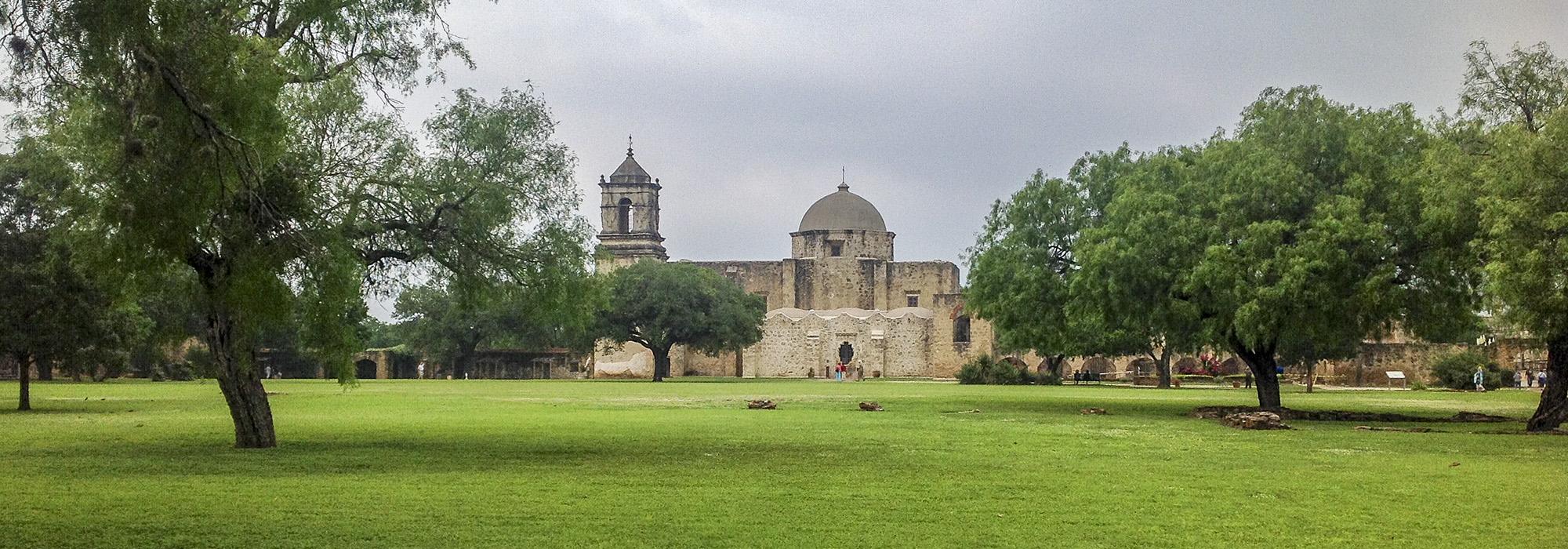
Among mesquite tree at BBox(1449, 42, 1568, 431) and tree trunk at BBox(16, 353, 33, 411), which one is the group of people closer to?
mesquite tree at BBox(1449, 42, 1568, 431)

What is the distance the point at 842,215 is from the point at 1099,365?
1810 cm

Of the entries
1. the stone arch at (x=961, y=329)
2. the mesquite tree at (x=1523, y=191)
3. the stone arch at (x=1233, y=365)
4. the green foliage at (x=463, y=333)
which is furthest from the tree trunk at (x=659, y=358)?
the mesquite tree at (x=1523, y=191)

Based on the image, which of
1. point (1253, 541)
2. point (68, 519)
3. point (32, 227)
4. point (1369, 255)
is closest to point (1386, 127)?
point (1369, 255)

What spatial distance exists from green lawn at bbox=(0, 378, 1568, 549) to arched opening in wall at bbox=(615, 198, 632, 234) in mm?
52304

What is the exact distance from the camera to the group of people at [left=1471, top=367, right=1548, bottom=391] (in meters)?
46.5

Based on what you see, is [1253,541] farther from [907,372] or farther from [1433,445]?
[907,372]

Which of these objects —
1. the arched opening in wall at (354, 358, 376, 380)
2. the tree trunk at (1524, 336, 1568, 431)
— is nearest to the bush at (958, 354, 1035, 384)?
the arched opening in wall at (354, 358, 376, 380)

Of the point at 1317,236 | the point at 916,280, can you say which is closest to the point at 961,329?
the point at 916,280

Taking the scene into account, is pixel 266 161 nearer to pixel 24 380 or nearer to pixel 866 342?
pixel 24 380

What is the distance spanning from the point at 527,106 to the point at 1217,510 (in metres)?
9.81

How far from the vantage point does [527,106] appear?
1683 centimetres

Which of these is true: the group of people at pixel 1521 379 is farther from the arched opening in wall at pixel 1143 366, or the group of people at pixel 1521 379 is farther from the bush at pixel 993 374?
the arched opening in wall at pixel 1143 366

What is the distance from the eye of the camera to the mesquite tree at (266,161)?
8312 mm

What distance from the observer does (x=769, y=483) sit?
11469mm
